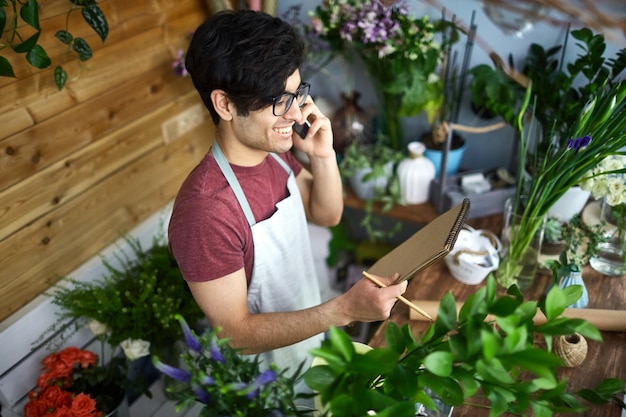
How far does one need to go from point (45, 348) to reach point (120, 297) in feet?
0.92

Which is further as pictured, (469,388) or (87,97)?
(87,97)

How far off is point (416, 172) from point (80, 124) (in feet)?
3.85

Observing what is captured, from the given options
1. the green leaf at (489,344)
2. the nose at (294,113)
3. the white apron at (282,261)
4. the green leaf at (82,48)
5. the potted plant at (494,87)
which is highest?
the green leaf at (82,48)

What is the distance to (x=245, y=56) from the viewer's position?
47.4 inches

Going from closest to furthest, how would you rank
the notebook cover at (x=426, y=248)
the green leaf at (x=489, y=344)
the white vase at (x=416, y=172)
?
the green leaf at (x=489, y=344) → the notebook cover at (x=426, y=248) → the white vase at (x=416, y=172)

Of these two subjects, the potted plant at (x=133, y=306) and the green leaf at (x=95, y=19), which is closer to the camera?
the green leaf at (x=95, y=19)

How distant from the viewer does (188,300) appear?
5.70 ft

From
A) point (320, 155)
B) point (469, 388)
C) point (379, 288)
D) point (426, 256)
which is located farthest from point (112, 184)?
point (469, 388)

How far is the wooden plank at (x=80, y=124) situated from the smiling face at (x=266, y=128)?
2.14 feet

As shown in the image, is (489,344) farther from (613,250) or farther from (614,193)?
(613,250)

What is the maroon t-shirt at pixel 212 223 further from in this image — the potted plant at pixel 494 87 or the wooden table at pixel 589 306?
the potted plant at pixel 494 87

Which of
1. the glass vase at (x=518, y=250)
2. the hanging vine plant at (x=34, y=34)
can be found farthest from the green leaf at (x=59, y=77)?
the glass vase at (x=518, y=250)

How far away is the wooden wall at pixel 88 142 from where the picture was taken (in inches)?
60.4

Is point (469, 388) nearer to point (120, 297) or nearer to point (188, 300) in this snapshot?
point (188, 300)
